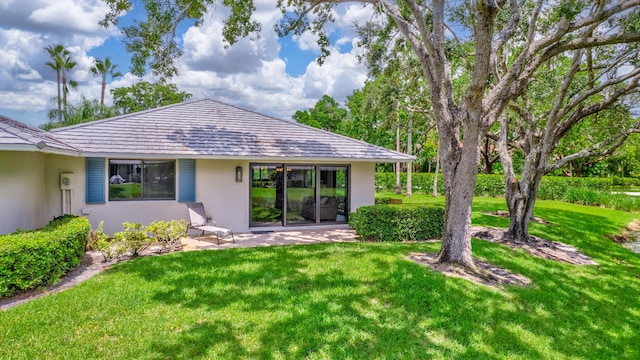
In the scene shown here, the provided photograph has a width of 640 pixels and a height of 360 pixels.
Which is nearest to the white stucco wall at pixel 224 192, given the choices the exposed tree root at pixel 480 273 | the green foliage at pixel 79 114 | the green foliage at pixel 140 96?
the exposed tree root at pixel 480 273

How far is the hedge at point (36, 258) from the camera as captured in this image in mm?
5605

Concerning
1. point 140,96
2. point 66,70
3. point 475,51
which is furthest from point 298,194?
point 66,70

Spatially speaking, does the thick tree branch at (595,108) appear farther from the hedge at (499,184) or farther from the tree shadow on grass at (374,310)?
the hedge at (499,184)

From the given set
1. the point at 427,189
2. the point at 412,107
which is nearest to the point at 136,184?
the point at 412,107

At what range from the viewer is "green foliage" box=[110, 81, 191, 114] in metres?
36.5

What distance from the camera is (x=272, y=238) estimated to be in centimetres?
1091

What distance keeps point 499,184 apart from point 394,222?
63.0ft

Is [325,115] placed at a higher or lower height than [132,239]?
higher

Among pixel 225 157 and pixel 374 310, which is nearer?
pixel 374 310

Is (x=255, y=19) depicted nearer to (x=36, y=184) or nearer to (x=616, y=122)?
(x=36, y=184)

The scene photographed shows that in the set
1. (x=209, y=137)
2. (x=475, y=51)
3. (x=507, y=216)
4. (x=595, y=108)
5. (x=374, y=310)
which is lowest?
(x=374, y=310)

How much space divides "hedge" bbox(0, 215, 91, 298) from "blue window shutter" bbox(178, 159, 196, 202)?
12.8ft

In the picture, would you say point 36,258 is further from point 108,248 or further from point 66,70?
point 66,70

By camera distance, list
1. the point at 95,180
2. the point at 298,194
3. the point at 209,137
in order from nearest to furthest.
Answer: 1. the point at 95,180
2. the point at 209,137
3. the point at 298,194
